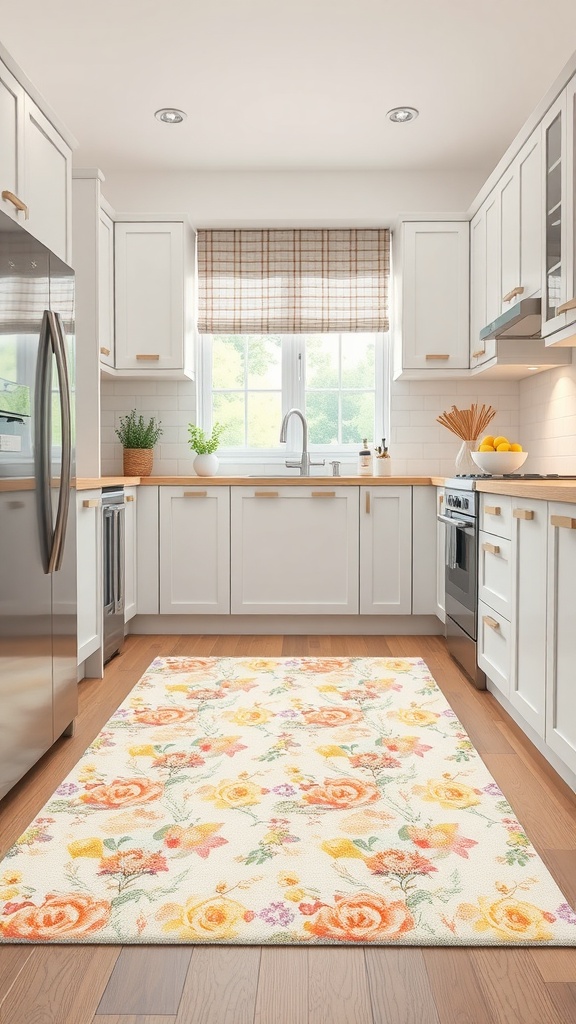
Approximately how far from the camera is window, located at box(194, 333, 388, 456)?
478 cm

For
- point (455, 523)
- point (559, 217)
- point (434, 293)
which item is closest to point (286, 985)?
point (455, 523)

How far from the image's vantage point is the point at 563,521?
2.01 metres

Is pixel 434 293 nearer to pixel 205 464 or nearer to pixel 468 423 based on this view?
pixel 468 423

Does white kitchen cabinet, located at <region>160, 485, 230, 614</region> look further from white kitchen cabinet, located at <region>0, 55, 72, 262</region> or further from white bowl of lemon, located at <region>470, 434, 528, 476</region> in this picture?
white kitchen cabinet, located at <region>0, 55, 72, 262</region>

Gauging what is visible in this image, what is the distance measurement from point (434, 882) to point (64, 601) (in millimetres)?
1431

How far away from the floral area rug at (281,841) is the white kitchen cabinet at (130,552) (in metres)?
1.13

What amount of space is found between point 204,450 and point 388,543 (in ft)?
3.93

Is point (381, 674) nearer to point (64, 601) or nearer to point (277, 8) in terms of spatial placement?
point (64, 601)

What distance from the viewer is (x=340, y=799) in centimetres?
207

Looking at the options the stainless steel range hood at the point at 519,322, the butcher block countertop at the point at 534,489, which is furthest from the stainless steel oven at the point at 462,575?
the stainless steel range hood at the point at 519,322

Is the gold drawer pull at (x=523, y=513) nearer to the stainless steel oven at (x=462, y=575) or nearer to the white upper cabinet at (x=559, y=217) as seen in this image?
the stainless steel oven at (x=462, y=575)

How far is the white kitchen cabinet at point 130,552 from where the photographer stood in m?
3.90

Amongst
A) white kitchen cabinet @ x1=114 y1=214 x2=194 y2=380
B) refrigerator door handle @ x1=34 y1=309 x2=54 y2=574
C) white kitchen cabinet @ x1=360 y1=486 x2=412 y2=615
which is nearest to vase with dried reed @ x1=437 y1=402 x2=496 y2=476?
white kitchen cabinet @ x1=360 y1=486 x2=412 y2=615

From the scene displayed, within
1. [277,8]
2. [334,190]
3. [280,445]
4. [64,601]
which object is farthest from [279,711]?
[334,190]
